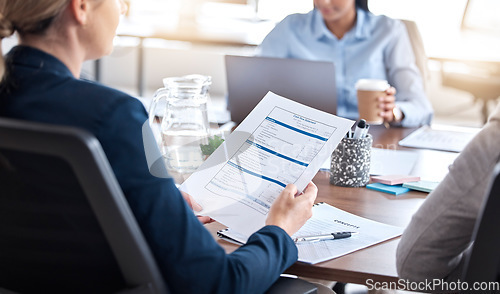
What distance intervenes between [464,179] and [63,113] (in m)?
0.57

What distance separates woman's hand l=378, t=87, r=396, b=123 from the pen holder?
525 mm

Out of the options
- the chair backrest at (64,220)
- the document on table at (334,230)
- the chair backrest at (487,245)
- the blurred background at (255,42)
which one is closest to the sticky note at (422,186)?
the document on table at (334,230)

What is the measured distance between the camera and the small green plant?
1451 mm

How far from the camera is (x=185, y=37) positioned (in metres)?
4.38

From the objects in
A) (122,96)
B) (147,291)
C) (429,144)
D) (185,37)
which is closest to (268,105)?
(122,96)

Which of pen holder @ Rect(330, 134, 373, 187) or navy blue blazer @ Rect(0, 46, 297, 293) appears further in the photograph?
pen holder @ Rect(330, 134, 373, 187)

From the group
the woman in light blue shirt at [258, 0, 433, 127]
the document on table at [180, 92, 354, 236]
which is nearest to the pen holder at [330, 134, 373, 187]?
the document on table at [180, 92, 354, 236]

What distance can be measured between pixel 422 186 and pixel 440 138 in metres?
0.60

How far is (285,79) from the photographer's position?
1.98m

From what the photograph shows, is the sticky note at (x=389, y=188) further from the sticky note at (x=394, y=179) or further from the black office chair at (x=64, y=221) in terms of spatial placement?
the black office chair at (x=64, y=221)

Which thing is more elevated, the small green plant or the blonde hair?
the blonde hair

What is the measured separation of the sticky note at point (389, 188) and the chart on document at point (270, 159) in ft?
1.04

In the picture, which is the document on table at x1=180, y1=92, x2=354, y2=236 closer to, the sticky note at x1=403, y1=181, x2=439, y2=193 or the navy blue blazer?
the navy blue blazer

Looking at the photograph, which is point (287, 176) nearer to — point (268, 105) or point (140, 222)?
point (268, 105)
